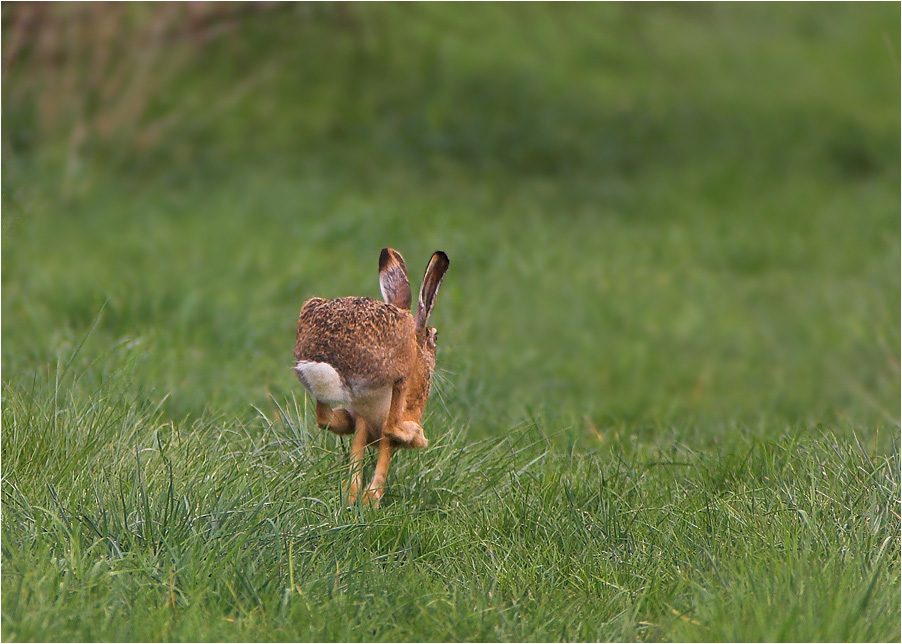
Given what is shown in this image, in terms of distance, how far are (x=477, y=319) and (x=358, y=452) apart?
3580 mm

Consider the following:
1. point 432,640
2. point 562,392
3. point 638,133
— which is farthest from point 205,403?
point 638,133

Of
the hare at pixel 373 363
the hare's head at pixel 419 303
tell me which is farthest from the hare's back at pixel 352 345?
the hare's head at pixel 419 303

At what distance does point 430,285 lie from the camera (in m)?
3.69

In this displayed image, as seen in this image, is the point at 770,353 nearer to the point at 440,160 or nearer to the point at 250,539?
the point at 440,160

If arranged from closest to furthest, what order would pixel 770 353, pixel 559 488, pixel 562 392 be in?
pixel 559 488 → pixel 562 392 → pixel 770 353

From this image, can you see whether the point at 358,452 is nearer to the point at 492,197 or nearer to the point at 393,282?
the point at 393,282

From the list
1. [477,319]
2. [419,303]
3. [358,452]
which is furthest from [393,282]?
[477,319]

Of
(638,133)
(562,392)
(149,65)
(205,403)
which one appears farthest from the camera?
(638,133)

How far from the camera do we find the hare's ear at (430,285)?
3.66 meters

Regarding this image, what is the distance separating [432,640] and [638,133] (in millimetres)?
8395

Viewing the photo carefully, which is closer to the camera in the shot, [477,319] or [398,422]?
[398,422]

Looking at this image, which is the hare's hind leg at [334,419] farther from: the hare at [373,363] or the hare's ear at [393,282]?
the hare's ear at [393,282]

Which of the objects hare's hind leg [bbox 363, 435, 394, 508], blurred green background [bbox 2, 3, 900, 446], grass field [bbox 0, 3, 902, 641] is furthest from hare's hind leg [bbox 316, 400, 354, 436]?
blurred green background [bbox 2, 3, 900, 446]

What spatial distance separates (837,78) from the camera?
12.0 m
